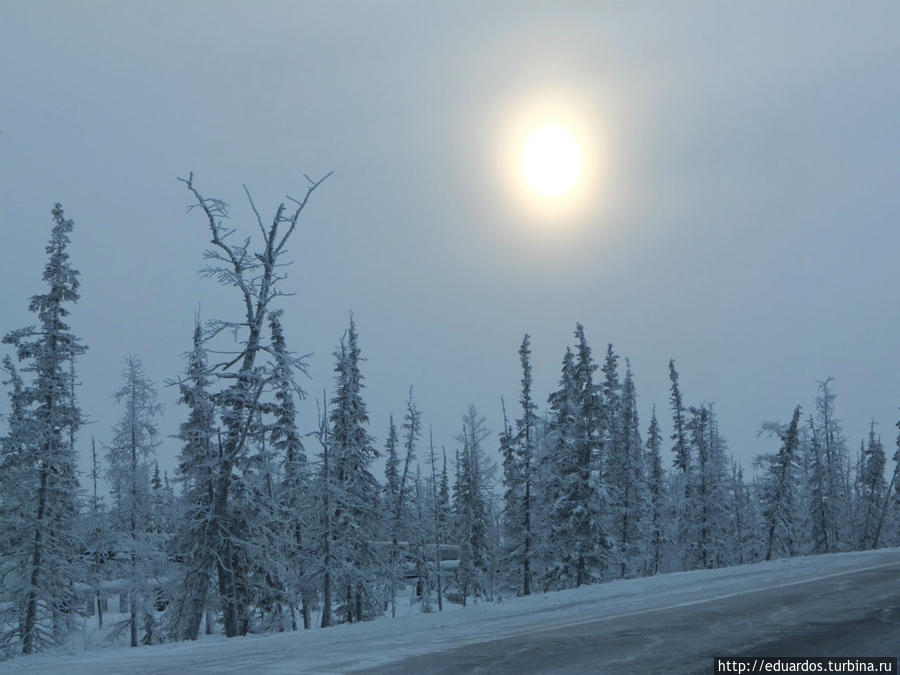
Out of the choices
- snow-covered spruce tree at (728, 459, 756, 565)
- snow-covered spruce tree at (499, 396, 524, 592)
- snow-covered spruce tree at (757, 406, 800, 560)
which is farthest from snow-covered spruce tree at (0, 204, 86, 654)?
snow-covered spruce tree at (728, 459, 756, 565)

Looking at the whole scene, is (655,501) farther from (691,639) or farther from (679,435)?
(691,639)

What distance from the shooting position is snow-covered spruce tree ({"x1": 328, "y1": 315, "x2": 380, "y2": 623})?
4344 cm

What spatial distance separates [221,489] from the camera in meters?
21.9

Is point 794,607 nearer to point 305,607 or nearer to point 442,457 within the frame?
point 305,607

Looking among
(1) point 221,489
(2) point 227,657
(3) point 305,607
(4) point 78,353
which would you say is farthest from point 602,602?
(3) point 305,607

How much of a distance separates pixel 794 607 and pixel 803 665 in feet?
18.5

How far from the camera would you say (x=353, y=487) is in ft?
148

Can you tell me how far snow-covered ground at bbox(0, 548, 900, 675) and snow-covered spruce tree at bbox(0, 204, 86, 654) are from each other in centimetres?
2230

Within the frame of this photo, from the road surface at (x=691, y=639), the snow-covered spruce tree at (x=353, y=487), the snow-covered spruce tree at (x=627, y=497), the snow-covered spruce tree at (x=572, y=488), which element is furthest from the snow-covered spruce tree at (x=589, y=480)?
the road surface at (x=691, y=639)

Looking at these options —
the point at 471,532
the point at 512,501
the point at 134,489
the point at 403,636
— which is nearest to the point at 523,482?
the point at 512,501

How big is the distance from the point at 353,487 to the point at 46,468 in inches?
668

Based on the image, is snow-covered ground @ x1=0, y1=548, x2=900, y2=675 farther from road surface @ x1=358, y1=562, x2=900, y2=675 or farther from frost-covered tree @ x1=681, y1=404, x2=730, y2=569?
frost-covered tree @ x1=681, y1=404, x2=730, y2=569

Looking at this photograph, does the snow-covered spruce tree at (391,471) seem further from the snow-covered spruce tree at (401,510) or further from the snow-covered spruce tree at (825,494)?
the snow-covered spruce tree at (825,494)

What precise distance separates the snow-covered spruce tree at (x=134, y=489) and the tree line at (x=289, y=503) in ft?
0.38
